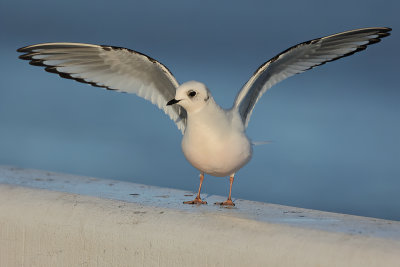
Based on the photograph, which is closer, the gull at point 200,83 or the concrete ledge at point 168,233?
the concrete ledge at point 168,233

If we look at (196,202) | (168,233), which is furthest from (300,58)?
(168,233)

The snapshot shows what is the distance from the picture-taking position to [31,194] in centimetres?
186

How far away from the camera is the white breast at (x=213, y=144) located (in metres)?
1.76

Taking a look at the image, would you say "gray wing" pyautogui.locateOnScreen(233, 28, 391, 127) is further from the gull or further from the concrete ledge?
the concrete ledge

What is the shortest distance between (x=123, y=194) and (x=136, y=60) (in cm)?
48

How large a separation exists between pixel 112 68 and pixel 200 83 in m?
0.50

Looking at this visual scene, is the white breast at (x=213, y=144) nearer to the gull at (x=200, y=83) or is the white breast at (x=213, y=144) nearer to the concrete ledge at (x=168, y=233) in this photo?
the gull at (x=200, y=83)

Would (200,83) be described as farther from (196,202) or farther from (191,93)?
(196,202)

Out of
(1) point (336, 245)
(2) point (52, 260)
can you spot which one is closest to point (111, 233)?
(2) point (52, 260)

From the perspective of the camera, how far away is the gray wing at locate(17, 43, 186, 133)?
80.1 inches

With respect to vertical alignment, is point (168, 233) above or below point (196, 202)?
below

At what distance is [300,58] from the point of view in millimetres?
2186

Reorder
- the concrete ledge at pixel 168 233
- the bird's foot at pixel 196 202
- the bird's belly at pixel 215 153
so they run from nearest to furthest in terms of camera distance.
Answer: the concrete ledge at pixel 168 233
the bird's belly at pixel 215 153
the bird's foot at pixel 196 202

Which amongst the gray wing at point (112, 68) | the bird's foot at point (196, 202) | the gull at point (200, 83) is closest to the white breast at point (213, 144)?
the gull at point (200, 83)
